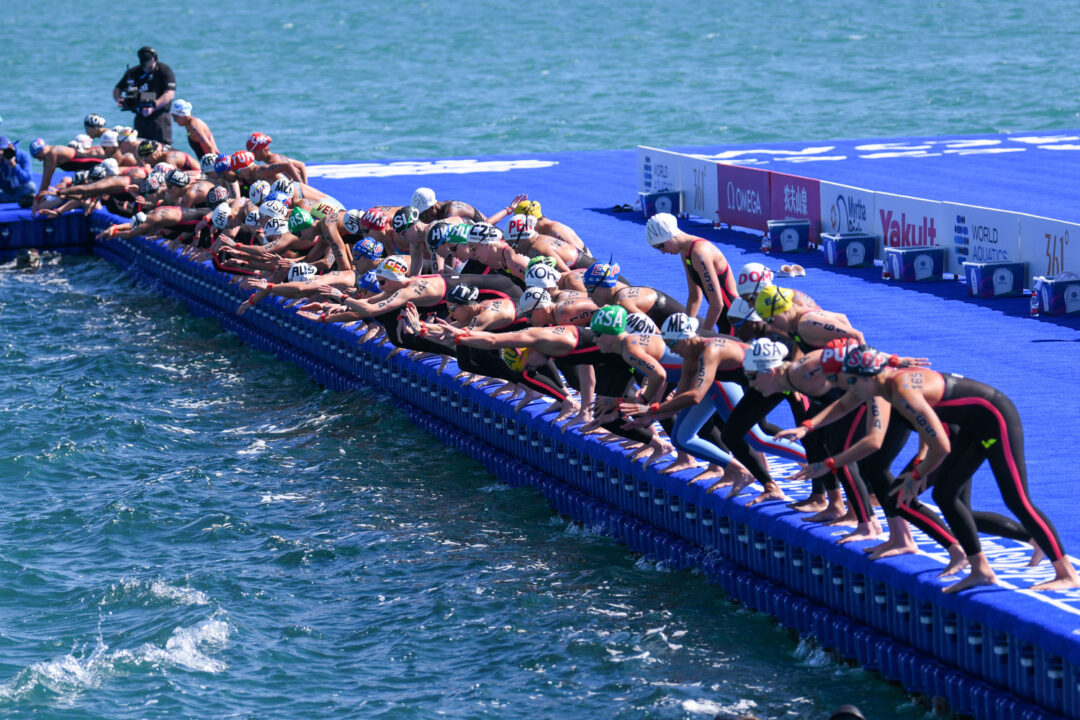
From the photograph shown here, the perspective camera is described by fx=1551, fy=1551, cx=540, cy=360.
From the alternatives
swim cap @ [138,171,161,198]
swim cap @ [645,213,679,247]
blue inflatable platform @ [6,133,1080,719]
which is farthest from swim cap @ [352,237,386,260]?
swim cap @ [138,171,161,198]

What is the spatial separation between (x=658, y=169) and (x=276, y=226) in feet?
34.3

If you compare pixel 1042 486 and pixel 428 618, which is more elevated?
pixel 1042 486

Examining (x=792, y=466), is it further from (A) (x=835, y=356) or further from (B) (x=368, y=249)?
(B) (x=368, y=249)

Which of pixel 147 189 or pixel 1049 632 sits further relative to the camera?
pixel 147 189

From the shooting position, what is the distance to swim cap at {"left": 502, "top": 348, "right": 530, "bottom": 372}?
14195mm

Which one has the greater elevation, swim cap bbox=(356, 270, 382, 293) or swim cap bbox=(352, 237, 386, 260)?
swim cap bbox=(352, 237, 386, 260)

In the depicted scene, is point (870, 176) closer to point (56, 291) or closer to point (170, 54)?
point (56, 291)

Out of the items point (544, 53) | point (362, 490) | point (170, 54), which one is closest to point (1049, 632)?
point (362, 490)

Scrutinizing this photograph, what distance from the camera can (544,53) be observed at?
3701 inches

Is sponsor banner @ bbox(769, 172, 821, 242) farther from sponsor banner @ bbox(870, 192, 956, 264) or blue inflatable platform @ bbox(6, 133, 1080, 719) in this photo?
sponsor banner @ bbox(870, 192, 956, 264)

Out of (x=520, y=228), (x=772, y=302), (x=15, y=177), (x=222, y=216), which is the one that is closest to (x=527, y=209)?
(x=520, y=228)

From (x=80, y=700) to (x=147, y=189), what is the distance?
54.3ft

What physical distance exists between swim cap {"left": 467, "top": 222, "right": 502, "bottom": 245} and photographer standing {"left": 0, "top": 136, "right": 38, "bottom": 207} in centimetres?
1761

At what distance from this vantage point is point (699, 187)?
26734 mm
